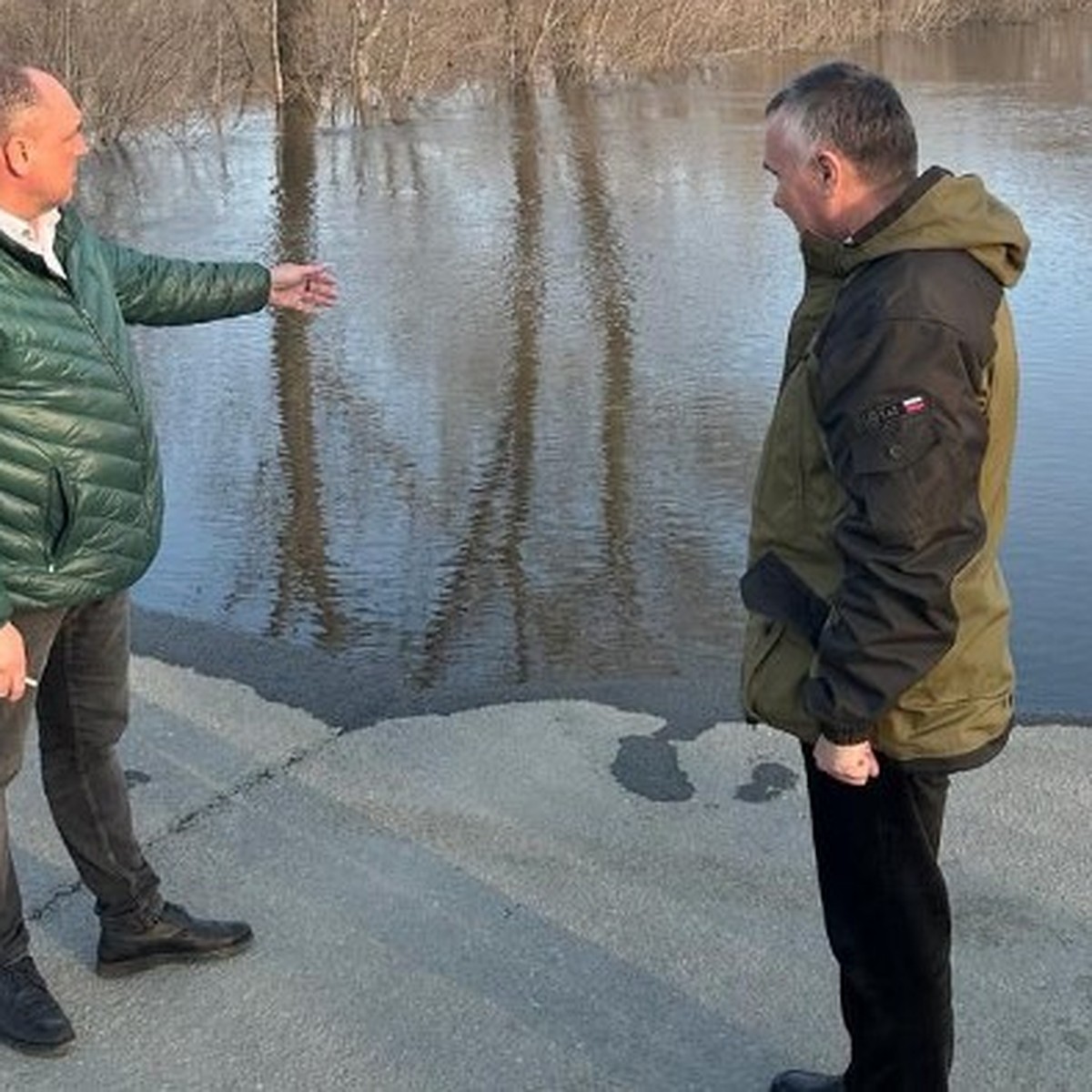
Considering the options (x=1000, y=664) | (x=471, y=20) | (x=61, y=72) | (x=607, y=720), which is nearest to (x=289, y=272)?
(x=607, y=720)

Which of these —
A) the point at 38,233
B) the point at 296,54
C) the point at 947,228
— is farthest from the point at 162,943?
the point at 296,54

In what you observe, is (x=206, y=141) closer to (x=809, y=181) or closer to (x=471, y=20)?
(x=471, y=20)

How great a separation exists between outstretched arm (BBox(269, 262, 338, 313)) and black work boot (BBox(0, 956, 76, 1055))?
1694 mm

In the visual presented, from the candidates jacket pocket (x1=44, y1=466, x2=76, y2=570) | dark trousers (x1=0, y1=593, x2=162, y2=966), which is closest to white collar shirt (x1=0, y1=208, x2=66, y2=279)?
jacket pocket (x1=44, y1=466, x2=76, y2=570)

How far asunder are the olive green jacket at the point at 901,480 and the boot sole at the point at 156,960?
1626mm

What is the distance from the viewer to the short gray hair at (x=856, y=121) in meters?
2.66

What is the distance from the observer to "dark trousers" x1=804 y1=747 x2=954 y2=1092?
290cm

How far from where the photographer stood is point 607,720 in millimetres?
5008

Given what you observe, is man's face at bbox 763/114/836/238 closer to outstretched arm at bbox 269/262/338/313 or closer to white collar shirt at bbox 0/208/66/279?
white collar shirt at bbox 0/208/66/279

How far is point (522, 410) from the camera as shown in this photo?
28.3ft

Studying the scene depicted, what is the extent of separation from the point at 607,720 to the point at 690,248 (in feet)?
25.2

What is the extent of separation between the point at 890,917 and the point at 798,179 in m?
1.26

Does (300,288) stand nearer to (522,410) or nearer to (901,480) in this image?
(901,480)

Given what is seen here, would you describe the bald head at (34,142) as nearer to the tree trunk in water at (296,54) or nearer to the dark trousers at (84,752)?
the dark trousers at (84,752)
